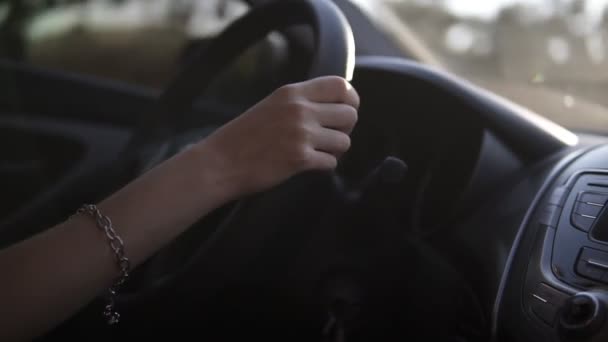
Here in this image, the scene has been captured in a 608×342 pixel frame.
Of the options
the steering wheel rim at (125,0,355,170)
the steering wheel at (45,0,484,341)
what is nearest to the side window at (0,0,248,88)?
the steering wheel rim at (125,0,355,170)

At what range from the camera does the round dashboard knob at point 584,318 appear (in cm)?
98

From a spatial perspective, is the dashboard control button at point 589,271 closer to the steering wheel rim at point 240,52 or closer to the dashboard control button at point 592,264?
the dashboard control button at point 592,264

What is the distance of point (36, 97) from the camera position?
9.70 ft

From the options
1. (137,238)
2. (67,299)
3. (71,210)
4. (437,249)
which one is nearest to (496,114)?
(437,249)

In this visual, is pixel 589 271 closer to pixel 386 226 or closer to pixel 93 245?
pixel 386 226

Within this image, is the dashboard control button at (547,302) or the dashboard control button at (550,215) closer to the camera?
the dashboard control button at (547,302)

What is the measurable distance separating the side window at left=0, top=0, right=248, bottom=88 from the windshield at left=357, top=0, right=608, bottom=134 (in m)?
1.04

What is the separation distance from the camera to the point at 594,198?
1.16 metres

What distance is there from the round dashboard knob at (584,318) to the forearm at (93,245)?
0.50 meters

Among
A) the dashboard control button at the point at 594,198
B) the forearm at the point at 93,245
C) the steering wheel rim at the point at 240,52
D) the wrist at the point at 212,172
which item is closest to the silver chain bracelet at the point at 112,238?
the forearm at the point at 93,245

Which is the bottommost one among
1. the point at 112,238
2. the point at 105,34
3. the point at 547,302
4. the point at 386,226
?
the point at 547,302

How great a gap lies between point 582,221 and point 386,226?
449 mm

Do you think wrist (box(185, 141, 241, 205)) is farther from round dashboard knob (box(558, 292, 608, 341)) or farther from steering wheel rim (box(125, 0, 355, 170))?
round dashboard knob (box(558, 292, 608, 341))

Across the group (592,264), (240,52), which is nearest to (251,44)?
(240,52)
